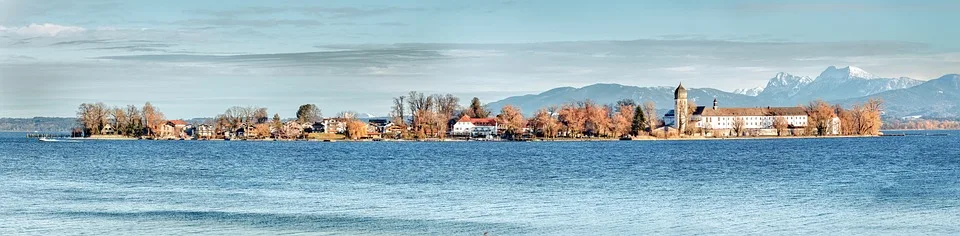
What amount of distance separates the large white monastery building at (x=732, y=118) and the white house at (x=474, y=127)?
90.3 ft

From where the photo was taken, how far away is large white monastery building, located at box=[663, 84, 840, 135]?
6570 inches

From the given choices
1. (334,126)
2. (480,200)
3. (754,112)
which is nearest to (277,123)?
(334,126)

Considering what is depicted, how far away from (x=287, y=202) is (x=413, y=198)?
4.28 metres

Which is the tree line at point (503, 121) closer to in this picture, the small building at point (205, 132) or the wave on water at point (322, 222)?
the small building at point (205, 132)

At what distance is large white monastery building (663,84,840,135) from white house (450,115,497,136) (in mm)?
27520

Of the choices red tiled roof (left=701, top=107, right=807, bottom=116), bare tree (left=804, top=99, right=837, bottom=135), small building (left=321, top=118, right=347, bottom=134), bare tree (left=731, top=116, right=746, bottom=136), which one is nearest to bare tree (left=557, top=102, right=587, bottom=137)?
bare tree (left=731, top=116, right=746, bottom=136)

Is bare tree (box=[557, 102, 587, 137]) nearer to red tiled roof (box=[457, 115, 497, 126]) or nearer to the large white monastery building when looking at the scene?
red tiled roof (box=[457, 115, 497, 126])

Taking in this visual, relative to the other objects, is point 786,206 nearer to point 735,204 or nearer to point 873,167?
point 735,204

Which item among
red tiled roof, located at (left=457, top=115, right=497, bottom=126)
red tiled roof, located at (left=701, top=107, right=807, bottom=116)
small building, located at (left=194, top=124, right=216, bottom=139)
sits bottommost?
small building, located at (left=194, top=124, right=216, bottom=139)

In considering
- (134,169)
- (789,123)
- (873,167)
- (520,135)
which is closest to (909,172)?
(873,167)

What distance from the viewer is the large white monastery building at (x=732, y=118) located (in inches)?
6570

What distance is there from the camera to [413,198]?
36.8 meters

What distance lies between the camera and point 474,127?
521 ft

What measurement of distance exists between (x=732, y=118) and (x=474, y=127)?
47.7 meters
